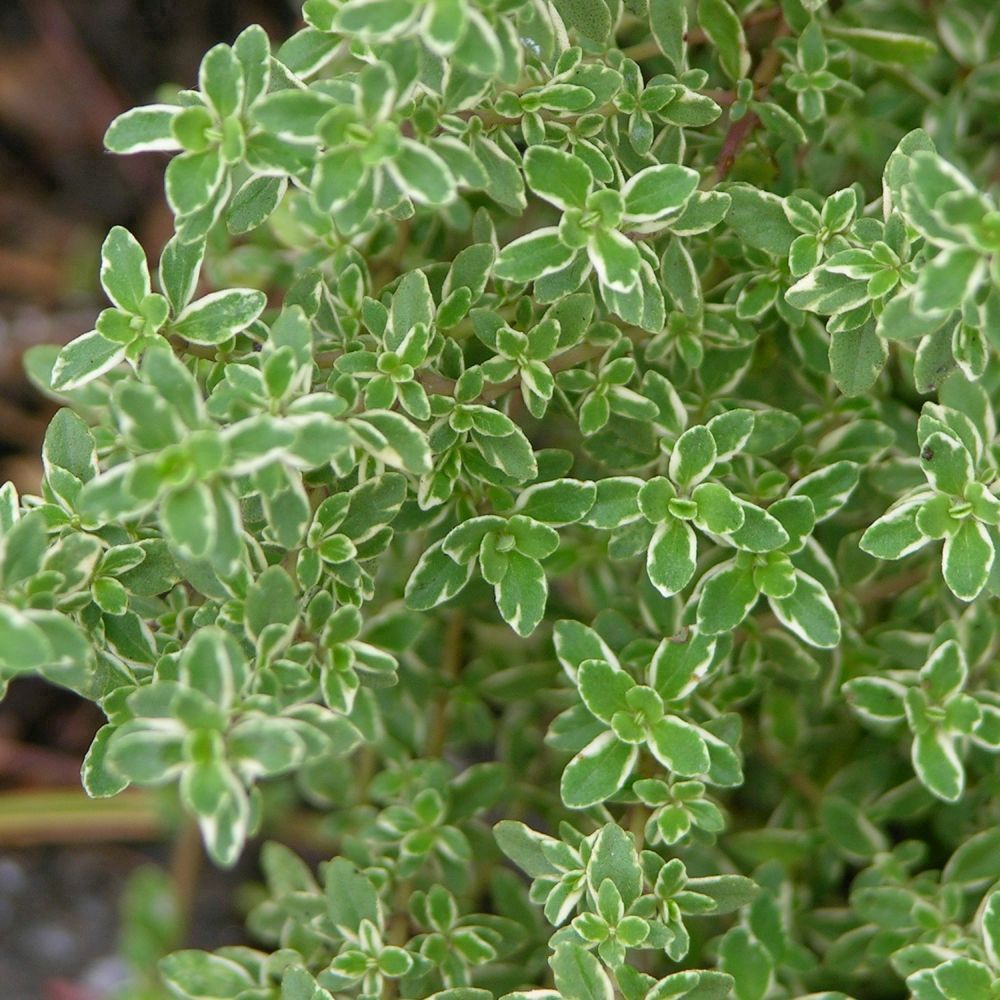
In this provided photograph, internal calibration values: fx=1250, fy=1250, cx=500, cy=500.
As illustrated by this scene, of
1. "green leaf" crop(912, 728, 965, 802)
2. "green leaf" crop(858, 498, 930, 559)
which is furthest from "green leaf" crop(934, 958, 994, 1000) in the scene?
"green leaf" crop(858, 498, 930, 559)

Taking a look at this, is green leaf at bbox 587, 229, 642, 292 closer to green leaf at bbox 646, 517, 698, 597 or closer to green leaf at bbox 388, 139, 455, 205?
green leaf at bbox 388, 139, 455, 205

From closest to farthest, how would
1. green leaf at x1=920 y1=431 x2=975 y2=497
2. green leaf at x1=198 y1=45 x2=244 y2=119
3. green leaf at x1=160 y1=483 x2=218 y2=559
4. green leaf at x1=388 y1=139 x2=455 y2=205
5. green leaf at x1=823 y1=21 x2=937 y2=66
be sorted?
green leaf at x1=160 y1=483 x2=218 y2=559
green leaf at x1=388 y1=139 x2=455 y2=205
green leaf at x1=198 y1=45 x2=244 y2=119
green leaf at x1=920 y1=431 x2=975 y2=497
green leaf at x1=823 y1=21 x2=937 y2=66

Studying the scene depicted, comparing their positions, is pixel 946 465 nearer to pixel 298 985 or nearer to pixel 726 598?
pixel 726 598

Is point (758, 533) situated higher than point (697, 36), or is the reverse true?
point (697, 36)

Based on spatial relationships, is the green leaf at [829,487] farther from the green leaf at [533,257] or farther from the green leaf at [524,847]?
the green leaf at [524,847]

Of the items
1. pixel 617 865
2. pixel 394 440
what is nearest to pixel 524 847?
pixel 617 865

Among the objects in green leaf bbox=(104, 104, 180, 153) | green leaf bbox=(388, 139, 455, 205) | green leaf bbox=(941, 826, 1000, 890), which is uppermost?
green leaf bbox=(104, 104, 180, 153)
